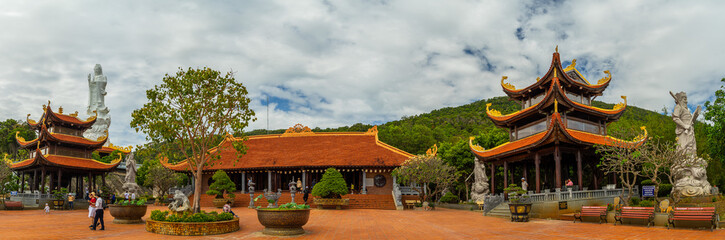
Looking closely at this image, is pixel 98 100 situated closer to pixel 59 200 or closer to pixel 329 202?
pixel 59 200

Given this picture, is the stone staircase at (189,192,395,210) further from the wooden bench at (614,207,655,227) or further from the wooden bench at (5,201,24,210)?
the wooden bench at (614,207,655,227)

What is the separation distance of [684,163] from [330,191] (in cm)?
1677

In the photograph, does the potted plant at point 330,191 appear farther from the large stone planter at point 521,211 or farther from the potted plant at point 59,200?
the potted plant at point 59,200

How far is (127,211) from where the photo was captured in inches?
603

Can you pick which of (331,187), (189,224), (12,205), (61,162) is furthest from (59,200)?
(189,224)

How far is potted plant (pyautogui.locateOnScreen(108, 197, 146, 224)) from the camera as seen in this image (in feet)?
50.1

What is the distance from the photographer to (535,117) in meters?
24.1

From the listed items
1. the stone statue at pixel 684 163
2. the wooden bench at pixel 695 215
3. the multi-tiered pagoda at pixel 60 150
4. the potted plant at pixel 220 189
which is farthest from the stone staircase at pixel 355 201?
the wooden bench at pixel 695 215

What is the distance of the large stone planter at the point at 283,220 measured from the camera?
11.9 meters

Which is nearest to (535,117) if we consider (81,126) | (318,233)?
(318,233)

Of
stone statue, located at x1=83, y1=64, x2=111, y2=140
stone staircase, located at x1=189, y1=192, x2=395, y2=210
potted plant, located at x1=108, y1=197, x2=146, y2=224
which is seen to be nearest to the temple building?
stone staircase, located at x1=189, y1=192, x2=395, y2=210

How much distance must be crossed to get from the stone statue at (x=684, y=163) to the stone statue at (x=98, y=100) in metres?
65.3

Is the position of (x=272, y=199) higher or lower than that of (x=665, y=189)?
higher

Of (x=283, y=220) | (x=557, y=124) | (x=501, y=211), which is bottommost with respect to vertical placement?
(x=501, y=211)
